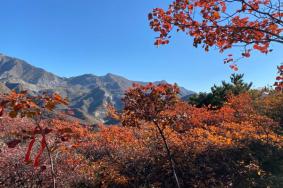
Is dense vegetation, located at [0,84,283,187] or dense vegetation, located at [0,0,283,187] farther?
dense vegetation, located at [0,84,283,187]

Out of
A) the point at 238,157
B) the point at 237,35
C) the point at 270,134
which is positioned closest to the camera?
the point at 237,35

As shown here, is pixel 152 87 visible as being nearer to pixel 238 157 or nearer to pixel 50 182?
pixel 50 182

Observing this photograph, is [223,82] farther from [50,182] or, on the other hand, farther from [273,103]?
[50,182]

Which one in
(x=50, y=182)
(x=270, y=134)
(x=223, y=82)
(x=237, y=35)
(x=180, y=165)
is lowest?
(x=50, y=182)

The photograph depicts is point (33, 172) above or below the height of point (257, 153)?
below

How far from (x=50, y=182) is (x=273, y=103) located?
14719mm

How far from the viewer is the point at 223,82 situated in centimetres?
2781

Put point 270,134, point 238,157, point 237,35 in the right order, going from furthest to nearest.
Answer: point 270,134 < point 238,157 < point 237,35

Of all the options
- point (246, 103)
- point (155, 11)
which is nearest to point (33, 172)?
point (155, 11)

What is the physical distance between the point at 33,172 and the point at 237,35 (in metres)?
6.84

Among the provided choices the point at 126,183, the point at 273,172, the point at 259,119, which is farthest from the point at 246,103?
the point at 126,183

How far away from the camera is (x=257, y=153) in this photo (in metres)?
13.1

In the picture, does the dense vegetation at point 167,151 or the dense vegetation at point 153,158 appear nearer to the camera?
the dense vegetation at point 167,151

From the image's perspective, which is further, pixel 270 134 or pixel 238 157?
pixel 270 134
